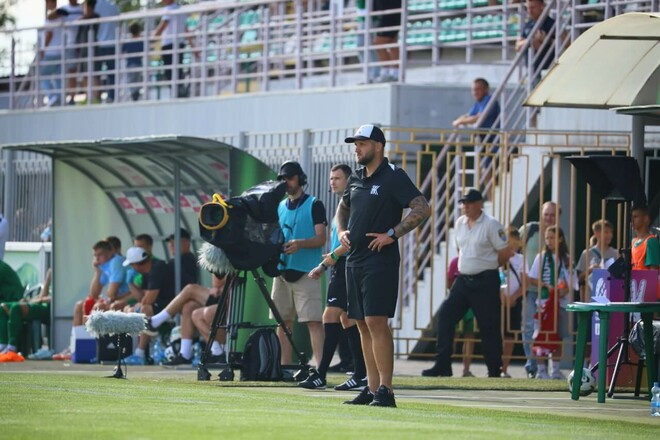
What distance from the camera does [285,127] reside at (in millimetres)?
27391

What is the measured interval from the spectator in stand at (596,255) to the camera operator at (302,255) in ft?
12.6

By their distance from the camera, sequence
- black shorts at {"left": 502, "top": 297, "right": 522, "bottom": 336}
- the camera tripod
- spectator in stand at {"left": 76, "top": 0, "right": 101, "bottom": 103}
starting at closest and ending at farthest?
the camera tripod < black shorts at {"left": 502, "top": 297, "right": 522, "bottom": 336} < spectator in stand at {"left": 76, "top": 0, "right": 101, "bottom": 103}

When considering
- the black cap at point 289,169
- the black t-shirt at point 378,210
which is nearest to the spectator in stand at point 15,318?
the black cap at point 289,169

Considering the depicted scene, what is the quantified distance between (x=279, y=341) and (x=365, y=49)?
9567mm

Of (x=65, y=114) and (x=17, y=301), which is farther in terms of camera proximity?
(x=65, y=114)

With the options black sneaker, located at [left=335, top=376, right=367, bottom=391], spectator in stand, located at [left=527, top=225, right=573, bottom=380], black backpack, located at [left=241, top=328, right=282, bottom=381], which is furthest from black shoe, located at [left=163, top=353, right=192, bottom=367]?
black sneaker, located at [left=335, top=376, right=367, bottom=391]

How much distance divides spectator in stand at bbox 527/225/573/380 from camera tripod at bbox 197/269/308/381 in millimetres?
3828

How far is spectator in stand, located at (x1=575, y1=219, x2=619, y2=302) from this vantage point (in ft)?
65.2

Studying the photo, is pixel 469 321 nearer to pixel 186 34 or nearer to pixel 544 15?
pixel 544 15

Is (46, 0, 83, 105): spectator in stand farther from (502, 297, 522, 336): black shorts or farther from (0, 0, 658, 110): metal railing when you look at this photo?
(502, 297, 522, 336): black shorts

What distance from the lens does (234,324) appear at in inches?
677

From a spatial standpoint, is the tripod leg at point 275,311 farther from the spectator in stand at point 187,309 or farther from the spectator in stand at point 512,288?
the spectator in stand at point 512,288

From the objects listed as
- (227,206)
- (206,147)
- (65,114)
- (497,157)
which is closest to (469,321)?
(497,157)

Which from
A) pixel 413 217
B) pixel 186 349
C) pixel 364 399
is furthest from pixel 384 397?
pixel 186 349
